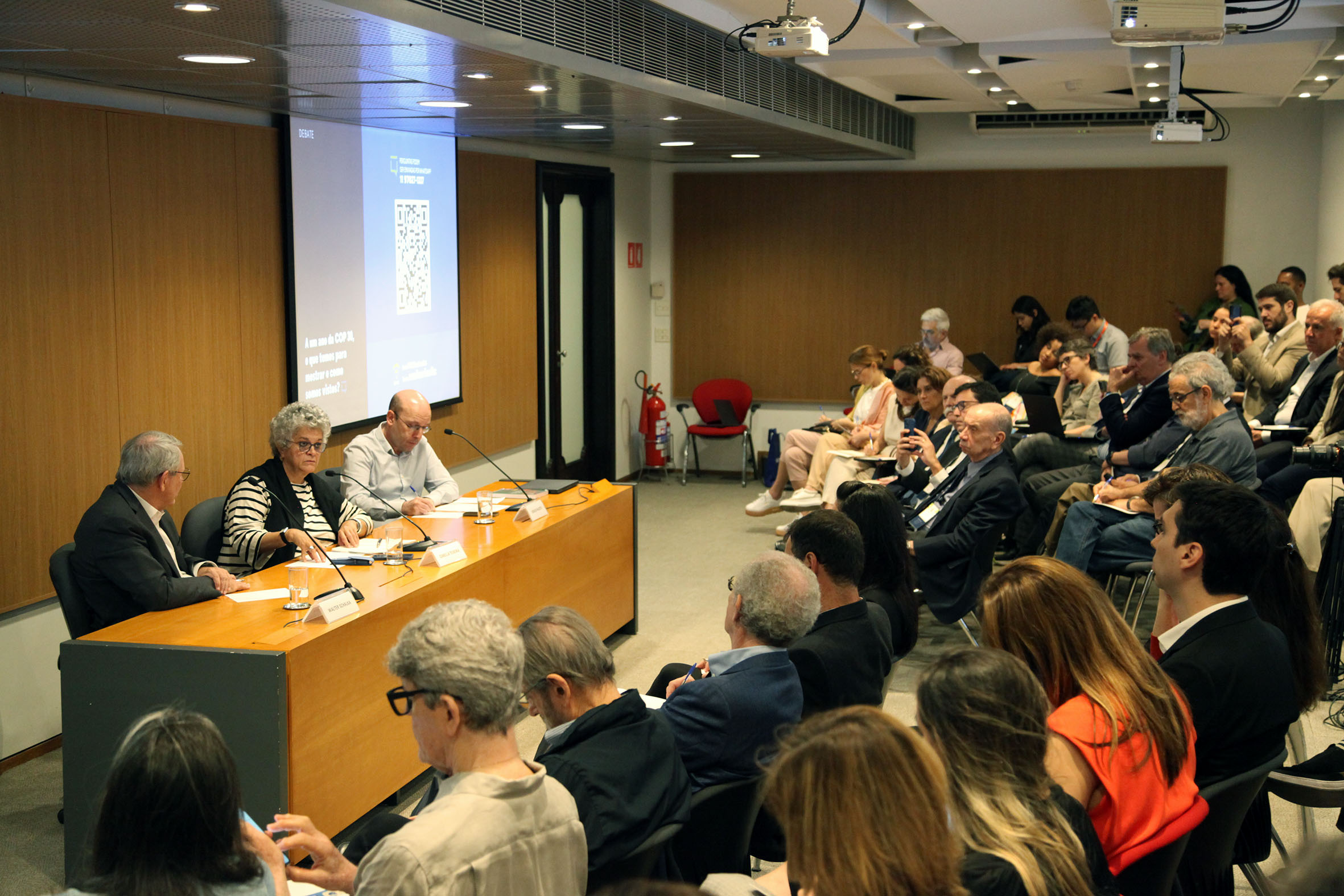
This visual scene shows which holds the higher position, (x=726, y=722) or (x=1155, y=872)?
(x=726, y=722)

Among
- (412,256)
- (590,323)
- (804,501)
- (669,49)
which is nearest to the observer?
(669,49)

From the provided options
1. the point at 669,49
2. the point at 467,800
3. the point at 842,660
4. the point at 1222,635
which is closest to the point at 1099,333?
the point at 669,49

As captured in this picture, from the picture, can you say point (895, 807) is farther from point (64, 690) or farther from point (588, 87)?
point (588, 87)

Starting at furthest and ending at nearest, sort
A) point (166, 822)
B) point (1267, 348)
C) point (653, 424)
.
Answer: point (653, 424) < point (1267, 348) < point (166, 822)

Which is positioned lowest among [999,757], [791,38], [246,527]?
[246,527]

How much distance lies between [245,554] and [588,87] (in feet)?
7.62

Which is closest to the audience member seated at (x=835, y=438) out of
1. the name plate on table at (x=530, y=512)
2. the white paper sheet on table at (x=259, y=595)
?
the name plate on table at (x=530, y=512)

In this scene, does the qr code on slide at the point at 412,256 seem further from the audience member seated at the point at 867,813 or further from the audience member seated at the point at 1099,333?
the audience member seated at the point at 867,813

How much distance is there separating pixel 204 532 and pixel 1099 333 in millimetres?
6768

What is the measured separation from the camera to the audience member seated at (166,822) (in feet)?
5.45

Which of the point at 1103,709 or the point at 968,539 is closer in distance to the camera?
the point at 1103,709

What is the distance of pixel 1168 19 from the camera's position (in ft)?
14.2

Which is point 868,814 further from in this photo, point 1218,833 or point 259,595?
point 259,595

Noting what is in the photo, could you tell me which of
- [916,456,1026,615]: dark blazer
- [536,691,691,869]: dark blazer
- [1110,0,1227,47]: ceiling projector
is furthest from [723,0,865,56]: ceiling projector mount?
[536,691,691,869]: dark blazer
